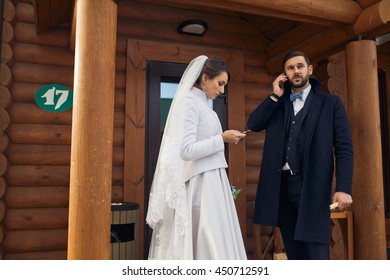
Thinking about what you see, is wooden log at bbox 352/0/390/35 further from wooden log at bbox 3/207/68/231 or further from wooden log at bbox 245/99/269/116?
wooden log at bbox 3/207/68/231

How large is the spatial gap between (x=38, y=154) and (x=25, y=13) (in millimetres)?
1724

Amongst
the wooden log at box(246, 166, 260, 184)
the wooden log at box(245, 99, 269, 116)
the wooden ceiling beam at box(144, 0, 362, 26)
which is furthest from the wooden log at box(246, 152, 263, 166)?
the wooden ceiling beam at box(144, 0, 362, 26)

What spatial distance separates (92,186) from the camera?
2670 mm

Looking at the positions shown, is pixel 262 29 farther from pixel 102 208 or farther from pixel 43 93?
pixel 102 208

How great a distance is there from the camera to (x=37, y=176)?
430cm

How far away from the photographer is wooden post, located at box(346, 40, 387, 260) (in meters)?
3.54

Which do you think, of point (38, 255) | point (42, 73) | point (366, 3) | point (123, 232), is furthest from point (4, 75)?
point (366, 3)

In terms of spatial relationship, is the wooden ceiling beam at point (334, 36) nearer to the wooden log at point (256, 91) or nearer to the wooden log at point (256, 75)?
the wooden log at point (256, 75)

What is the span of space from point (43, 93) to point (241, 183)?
2.80m

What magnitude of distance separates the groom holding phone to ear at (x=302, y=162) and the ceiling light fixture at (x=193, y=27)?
228cm

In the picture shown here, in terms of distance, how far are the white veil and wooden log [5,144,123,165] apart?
75.6 inches

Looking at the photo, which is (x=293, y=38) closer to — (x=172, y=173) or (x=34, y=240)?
(x=172, y=173)

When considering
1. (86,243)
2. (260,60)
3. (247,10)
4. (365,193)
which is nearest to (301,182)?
(365,193)

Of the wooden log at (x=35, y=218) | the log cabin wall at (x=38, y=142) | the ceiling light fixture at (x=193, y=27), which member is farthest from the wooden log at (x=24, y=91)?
the ceiling light fixture at (x=193, y=27)
